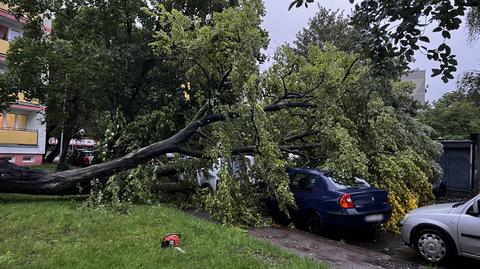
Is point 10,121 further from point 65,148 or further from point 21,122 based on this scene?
point 65,148

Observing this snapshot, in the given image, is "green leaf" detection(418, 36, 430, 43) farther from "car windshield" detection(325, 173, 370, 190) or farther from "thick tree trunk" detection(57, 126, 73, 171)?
"thick tree trunk" detection(57, 126, 73, 171)

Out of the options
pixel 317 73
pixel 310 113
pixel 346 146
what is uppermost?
pixel 317 73

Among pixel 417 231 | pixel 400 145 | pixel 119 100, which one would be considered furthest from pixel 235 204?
pixel 119 100

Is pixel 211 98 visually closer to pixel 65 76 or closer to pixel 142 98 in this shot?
pixel 142 98

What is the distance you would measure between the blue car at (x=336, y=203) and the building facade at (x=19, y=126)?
21910 millimetres

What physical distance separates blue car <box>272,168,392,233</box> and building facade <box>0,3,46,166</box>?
21910 millimetres

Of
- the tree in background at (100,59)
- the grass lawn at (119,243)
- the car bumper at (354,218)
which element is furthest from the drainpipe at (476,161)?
the grass lawn at (119,243)

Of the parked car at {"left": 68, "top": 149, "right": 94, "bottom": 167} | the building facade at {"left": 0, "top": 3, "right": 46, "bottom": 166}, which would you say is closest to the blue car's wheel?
the building facade at {"left": 0, "top": 3, "right": 46, "bottom": 166}

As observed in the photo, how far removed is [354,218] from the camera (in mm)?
9477

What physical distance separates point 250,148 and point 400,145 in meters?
5.00

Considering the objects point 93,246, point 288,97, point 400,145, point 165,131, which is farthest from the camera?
point 165,131

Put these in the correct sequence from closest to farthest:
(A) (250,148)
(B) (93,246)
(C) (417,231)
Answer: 1. (B) (93,246)
2. (C) (417,231)
3. (A) (250,148)

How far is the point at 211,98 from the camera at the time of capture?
11992 mm

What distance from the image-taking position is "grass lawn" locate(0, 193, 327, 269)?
18.7ft
